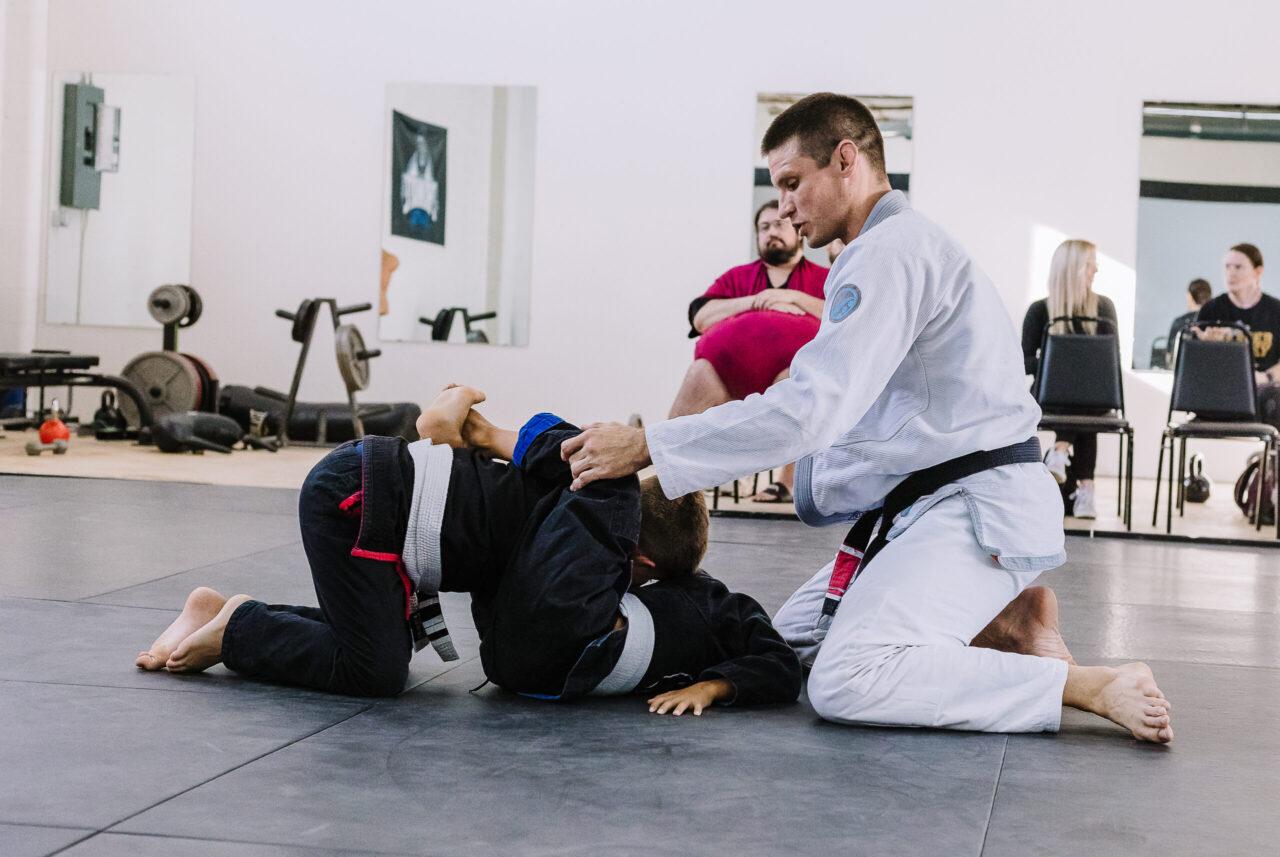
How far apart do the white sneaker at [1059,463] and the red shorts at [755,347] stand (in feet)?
4.97

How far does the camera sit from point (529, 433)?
7.06 ft

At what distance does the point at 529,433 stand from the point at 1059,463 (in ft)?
13.6

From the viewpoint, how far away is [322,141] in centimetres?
936

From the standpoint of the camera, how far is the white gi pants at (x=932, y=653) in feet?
6.75

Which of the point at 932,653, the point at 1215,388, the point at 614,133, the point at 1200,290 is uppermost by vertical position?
the point at 614,133

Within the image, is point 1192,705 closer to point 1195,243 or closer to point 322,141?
point 1195,243

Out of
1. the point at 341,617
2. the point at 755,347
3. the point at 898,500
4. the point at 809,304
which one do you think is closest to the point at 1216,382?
the point at 809,304

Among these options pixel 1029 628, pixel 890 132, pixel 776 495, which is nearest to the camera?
pixel 1029 628

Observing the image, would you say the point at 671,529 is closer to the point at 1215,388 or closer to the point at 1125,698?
the point at 1125,698

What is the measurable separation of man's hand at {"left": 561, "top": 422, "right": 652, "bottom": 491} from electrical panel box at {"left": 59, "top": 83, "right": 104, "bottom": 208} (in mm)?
8379

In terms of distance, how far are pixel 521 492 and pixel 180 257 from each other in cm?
811

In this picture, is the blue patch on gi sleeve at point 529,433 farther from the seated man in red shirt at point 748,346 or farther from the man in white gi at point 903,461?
the seated man in red shirt at point 748,346

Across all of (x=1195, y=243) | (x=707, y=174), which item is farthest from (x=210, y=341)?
(x=1195, y=243)

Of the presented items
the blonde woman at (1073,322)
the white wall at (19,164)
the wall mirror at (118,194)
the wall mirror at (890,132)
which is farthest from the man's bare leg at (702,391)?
the white wall at (19,164)
